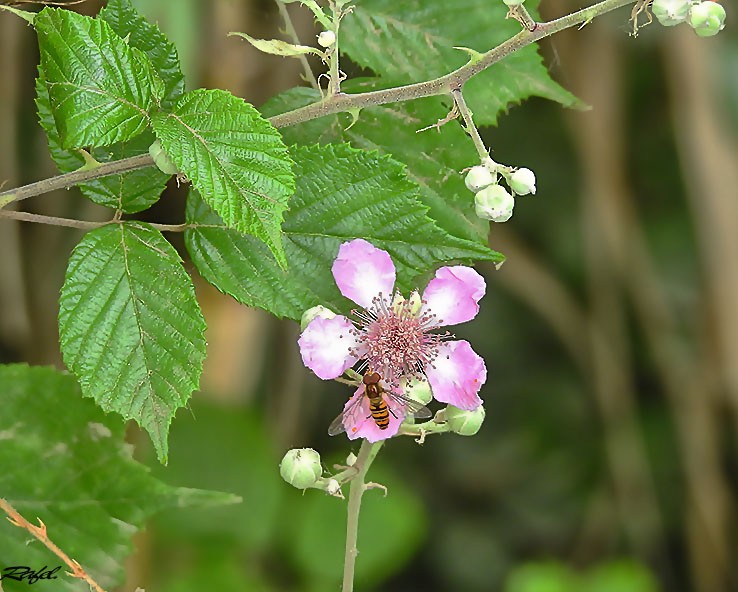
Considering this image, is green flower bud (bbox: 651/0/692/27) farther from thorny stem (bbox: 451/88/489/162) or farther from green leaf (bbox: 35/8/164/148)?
green leaf (bbox: 35/8/164/148)

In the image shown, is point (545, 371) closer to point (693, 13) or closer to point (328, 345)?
point (328, 345)

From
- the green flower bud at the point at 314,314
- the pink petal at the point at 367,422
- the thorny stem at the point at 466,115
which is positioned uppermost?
the thorny stem at the point at 466,115

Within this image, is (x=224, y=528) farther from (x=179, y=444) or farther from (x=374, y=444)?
(x=374, y=444)

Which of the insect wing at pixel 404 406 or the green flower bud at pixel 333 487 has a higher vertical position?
the insect wing at pixel 404 406

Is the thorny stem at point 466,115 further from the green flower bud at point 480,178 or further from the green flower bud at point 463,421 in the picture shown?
the green flower bud at point 463,421

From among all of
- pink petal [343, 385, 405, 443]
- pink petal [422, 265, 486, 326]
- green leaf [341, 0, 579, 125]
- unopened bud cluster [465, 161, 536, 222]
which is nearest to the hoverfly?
pink petal [343, 385, 405, 443]

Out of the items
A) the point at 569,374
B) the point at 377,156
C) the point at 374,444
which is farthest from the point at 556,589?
the point at 377,156
